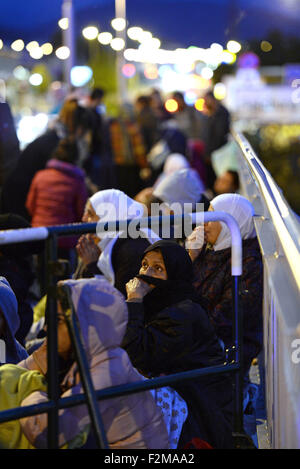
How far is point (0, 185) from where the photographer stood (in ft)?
29.1

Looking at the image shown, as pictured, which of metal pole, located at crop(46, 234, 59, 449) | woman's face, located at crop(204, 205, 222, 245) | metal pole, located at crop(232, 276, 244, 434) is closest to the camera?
metal pole, located at crop(46, 234, 59, 449)

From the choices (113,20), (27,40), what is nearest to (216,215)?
(27,40)

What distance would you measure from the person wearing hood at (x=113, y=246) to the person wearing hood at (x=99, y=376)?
1.26 meters

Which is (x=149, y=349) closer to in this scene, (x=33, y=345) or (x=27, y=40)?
(x=33, y=345)

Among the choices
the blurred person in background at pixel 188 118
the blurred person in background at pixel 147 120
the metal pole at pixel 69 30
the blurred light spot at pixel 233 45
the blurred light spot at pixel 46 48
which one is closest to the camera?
the blurred person in background at pixel 147 120

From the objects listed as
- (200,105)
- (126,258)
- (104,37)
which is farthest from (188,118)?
(126,258)

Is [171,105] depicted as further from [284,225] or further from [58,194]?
[284,225]

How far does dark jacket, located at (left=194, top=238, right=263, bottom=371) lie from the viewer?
457 centimetres

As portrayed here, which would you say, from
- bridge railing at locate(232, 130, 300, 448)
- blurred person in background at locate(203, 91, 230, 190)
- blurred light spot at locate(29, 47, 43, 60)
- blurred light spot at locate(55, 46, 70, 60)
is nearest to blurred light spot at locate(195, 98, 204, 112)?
blurred person in background at locate(203, 91, 230, 190)

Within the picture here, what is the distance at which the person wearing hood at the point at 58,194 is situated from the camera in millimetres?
7918

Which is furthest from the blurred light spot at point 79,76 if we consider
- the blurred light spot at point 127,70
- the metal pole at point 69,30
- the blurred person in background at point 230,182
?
the blurred light spot at point 127,70

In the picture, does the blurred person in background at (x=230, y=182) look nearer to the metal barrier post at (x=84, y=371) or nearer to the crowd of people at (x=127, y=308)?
the crowd of people at (x=127, y=308)

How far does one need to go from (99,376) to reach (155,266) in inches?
39.1

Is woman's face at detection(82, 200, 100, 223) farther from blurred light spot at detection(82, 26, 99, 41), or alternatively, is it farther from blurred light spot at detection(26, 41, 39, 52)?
blurred light spot at detection(82, 26, 99, 41)
